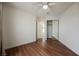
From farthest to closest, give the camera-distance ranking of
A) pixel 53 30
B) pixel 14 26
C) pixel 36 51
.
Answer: pixel 53 30, pixel 14 26, pixel 36 51

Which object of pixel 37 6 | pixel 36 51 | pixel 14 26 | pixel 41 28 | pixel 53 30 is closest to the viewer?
pixel 37 6

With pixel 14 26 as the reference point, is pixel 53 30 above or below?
below

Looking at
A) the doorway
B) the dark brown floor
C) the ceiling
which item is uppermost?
the ceiling

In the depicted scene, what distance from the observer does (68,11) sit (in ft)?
10.9

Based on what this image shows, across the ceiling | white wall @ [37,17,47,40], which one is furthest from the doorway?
the ceiling

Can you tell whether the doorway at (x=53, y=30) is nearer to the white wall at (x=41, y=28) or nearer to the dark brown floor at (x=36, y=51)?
the white wall at (x=41, y=28)

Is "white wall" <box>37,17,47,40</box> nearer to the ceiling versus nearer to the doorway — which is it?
the doorway

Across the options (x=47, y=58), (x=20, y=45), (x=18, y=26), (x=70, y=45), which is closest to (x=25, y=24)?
(x=18, y=26)

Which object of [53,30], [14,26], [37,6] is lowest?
[53,30]

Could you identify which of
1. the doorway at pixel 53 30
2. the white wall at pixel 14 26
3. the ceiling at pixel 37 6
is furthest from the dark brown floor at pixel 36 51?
the ceiling at pixel 37 6

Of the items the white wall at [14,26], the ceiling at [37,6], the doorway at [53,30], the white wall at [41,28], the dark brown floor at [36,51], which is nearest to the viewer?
the ceiling at [37,6]

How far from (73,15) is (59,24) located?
58.3 inches

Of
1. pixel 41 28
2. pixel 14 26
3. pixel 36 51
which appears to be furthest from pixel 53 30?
pixel 14 26

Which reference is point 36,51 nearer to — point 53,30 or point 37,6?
point 37,6
